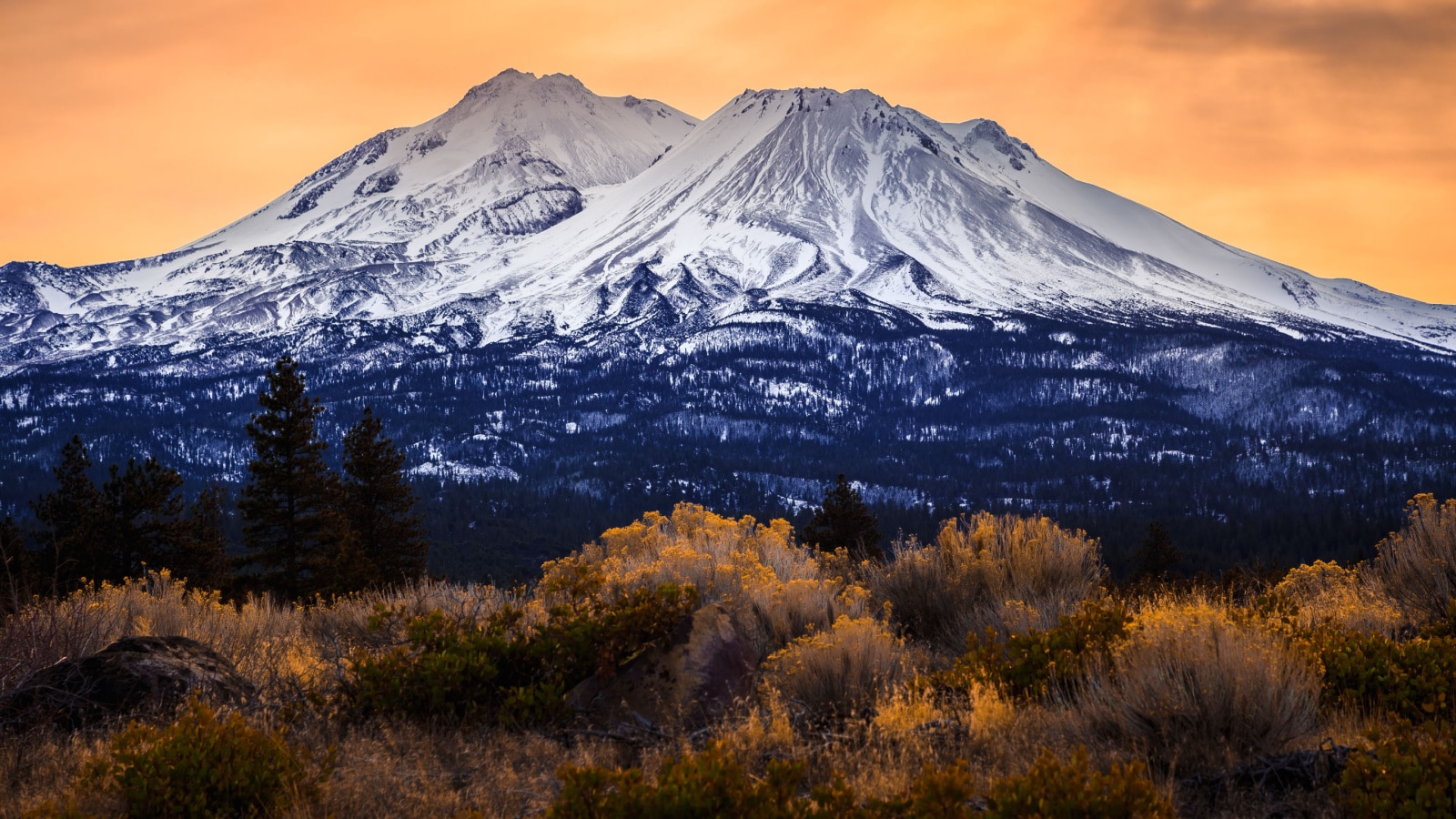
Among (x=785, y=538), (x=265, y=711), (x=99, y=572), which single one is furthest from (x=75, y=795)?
(x=99, y=572)

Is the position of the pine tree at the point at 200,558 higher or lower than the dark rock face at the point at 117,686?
lower

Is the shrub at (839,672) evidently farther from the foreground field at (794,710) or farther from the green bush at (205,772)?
the green bush at (205,772)

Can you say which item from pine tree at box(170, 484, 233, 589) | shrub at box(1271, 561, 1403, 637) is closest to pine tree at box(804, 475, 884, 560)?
pine tree at box(170, 484, 233, 589)

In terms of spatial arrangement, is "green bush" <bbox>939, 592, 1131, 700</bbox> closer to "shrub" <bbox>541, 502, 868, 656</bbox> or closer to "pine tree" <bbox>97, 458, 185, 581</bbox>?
"shrub" <bbox>541, 502, 868, 656</bbox>

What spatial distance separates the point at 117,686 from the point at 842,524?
30.4 m

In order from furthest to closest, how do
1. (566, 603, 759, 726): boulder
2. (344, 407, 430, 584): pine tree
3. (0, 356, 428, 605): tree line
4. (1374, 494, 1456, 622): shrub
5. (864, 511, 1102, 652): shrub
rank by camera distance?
(344, 407, 430, 584): pine tree
(0, 356, 428, 605): tree line
(864, 511, 1102, 652): shrub
(1374, 494, 1456, 622): shrub
(566, 603, 759, 726): boulder

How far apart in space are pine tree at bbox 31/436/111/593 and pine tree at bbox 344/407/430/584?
7.17m

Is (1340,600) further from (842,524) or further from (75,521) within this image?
(75,521)

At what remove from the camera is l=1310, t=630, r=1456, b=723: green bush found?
266 inches

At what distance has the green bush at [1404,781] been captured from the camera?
479 cm

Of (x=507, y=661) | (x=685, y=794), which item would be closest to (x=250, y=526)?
(x=507, y=661)

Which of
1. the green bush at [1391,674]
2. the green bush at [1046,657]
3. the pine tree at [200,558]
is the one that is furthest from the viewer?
the pine tree at [200,558]

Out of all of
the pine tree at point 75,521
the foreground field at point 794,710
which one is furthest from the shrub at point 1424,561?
the pine tree at point 75,521

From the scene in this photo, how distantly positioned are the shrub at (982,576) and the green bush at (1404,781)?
4434 millimetres
